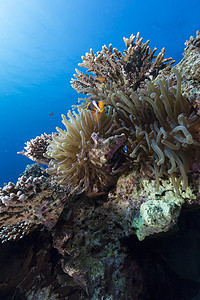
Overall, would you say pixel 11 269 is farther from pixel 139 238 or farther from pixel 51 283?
pixel 139 238

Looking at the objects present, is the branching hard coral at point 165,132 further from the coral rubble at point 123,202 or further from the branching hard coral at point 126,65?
the branching hard coral at point 126,65

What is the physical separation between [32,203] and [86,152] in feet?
3.61

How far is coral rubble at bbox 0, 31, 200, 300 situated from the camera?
153 cm

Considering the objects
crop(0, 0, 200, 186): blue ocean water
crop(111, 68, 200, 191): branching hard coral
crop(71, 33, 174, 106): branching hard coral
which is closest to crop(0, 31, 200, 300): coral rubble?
crop(111, 68, 200, 191): branching hard coral

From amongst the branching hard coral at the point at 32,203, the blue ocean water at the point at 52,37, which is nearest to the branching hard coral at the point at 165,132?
the branching hard coral at the point at 32,203

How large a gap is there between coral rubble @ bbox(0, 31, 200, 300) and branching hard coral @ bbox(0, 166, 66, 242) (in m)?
0.01

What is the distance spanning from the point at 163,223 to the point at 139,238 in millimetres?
348

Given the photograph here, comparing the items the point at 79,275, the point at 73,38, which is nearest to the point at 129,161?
the point at 79,275

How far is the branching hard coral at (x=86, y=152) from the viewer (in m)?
1.71

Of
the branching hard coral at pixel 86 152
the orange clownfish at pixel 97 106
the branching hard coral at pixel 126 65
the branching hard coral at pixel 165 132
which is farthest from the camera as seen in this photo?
the branching hard coral at pixel 126 65

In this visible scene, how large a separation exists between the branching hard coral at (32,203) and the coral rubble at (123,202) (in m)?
0.01

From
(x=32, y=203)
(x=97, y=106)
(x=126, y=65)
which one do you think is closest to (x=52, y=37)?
(x=126, y=65)

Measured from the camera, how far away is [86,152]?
1802 mm

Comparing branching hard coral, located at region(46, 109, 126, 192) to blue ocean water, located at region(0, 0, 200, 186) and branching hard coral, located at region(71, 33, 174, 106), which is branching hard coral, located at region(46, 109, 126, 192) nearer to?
branching hard coral, located at region(71, 33, 174, 106)
